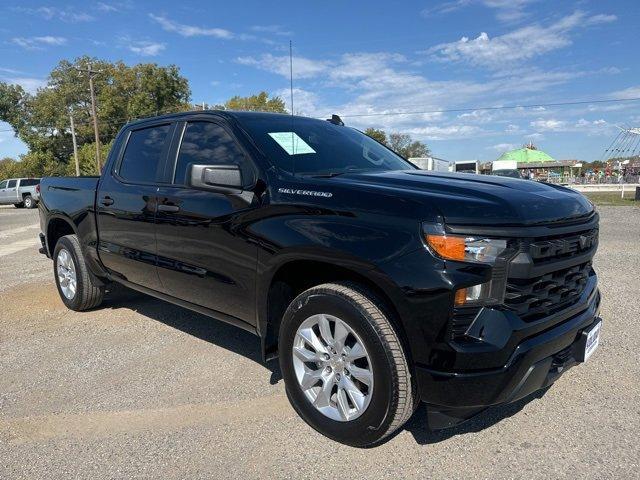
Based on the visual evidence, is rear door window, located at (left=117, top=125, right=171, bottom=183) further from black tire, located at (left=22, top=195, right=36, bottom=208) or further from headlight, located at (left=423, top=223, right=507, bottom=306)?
black tire, located at (left=22, top=195, right=36, bottom=208)

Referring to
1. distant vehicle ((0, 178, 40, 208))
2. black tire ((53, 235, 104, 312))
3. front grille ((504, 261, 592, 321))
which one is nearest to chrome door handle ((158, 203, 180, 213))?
black tire ((53, 235, 104, 312))

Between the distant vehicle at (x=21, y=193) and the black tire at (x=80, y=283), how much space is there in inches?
1125

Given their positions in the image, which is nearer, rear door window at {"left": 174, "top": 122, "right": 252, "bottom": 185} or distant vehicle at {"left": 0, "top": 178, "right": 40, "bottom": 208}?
rear door window at {"left": 174, "top": 122, "right": 252, "bottom": 185}

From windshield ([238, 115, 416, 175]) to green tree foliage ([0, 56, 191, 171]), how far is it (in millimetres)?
48059

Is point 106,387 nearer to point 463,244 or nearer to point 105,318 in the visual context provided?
point 105,318

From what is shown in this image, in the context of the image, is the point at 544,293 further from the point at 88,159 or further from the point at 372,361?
the point at 88,159

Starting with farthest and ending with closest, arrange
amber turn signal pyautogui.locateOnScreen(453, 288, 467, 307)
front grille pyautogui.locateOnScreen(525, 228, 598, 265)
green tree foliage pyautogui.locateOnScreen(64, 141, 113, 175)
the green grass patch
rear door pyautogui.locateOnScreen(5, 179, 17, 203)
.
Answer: green tree foliage pyautogui.locateOnScreen(64, 141, 113, 175) < rear door pyautogui.locateOnScreen(5, 179, 17, 203) < the green grass patch < front grille pyautogui.locateOnScreen(525, 228, 598, 265) < amber turn signal pyautogui.locateOnScreen(453, 288, 467, 307)

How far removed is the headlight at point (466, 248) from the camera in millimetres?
2318

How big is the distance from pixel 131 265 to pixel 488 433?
3.06m

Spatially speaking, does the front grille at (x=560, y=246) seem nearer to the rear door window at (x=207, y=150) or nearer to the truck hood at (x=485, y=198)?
the truck hood at (x=485, y=198)

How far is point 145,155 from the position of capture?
4.30 metres

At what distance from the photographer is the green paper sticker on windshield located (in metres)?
3.43

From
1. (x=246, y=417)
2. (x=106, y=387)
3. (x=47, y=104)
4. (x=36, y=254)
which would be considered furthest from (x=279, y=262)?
(x=47, y=104)

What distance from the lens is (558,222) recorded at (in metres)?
2.59
